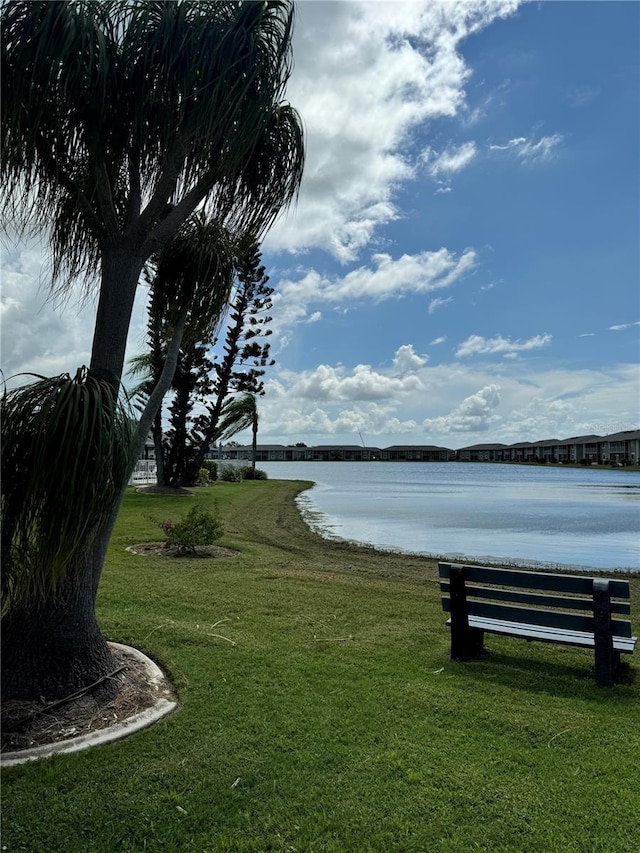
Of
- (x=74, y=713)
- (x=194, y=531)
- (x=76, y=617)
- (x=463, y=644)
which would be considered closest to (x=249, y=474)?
(x=194, y=531)

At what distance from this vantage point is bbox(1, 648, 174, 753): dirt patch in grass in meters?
3.07

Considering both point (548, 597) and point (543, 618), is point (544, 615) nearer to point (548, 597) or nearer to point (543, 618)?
point (543, 618)

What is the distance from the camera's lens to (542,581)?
4184mm

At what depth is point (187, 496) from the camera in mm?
22750

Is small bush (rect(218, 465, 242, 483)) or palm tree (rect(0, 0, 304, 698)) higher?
palm tree (rect(0, 0, 304, 698))

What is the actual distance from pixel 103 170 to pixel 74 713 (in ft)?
10.5

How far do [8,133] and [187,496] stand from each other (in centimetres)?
2053

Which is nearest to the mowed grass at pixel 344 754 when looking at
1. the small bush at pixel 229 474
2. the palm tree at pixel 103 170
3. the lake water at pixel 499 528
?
the palm tree at pixel 103 170

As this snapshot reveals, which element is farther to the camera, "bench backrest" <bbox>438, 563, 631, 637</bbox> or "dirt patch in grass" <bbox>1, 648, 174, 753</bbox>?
"bench backrest" <bbox>438, 563, 631, 637</bbox>

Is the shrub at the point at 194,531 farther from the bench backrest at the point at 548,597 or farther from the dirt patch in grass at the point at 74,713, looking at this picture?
the dirt patch in grass at the point at 74,713

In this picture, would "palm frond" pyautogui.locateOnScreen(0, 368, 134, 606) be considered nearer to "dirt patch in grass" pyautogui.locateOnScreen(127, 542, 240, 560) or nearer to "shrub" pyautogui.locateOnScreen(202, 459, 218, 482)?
"dirt patch in grass" pyautogui.locateOnScreen(127, 542, 240, 560)

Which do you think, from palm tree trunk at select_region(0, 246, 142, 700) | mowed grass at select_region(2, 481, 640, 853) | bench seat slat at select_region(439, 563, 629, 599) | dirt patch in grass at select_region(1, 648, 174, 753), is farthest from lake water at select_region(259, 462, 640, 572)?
palm tree trunk at select_region(0, 246, 142, 700)

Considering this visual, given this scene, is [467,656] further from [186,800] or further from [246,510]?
[246,510]

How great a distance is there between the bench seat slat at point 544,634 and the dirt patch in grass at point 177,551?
17.4 ft
